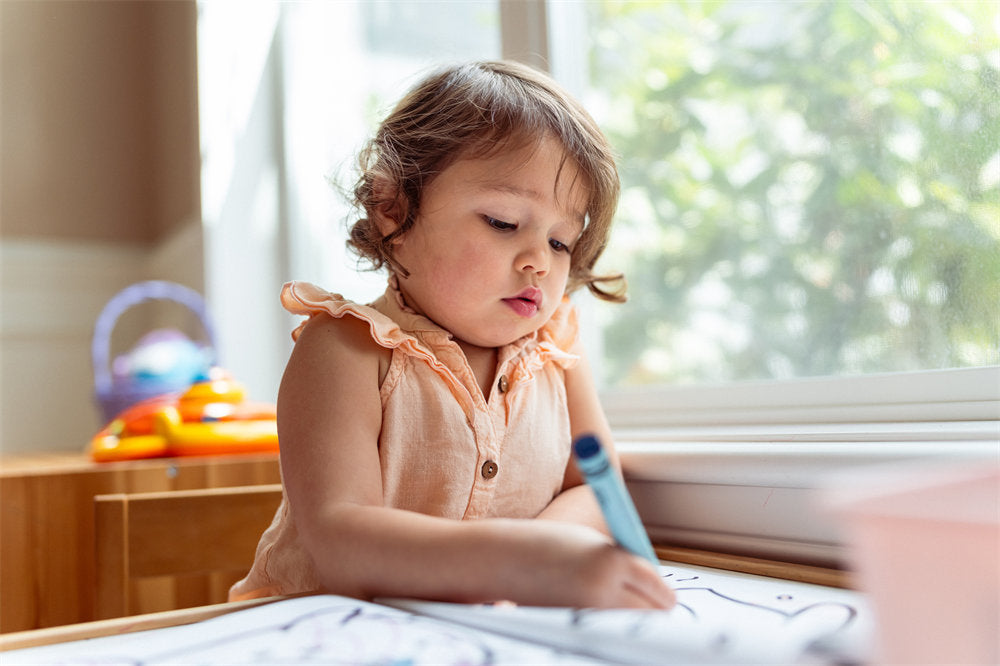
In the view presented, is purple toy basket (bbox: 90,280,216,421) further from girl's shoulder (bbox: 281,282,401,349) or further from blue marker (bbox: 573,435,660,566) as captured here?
blue marker (bbox: 573,435,660,566)

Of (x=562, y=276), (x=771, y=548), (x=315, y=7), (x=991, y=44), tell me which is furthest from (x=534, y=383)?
(x=315, y=7)

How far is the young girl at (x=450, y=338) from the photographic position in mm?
640

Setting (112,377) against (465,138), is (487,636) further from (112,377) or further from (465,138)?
(112,377)

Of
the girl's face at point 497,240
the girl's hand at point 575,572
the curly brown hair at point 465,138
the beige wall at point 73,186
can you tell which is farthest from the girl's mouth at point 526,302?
the beige wall at point 73,186

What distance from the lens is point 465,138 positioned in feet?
2.31

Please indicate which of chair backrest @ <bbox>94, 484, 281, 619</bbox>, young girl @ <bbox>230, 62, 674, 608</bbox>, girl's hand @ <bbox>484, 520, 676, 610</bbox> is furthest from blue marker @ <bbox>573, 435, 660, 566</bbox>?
chair backrest @ <bbox>94, 484, 281, 619</bbox>

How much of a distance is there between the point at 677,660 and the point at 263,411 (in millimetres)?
1177

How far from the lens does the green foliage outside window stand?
812mm

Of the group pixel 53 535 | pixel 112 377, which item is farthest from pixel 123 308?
pixel 53 535

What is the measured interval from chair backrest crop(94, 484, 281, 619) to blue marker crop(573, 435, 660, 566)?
2.03 ft

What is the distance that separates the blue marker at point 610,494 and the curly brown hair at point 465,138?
35 cm

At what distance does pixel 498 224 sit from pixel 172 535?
508mm

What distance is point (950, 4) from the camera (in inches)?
32.2

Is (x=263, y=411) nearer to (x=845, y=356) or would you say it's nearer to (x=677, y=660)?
(x=845, y=356)
